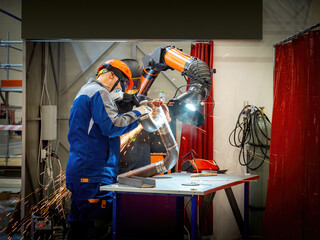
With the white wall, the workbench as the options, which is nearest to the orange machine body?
the workbench

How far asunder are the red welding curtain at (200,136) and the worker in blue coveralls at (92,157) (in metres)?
2.09

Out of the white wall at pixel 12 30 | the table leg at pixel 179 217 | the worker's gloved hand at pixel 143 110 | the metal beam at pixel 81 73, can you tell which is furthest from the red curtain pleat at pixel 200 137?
the white wall at pixel 12 30

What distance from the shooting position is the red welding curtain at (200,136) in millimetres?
4738

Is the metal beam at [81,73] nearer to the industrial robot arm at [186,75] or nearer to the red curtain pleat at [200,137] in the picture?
the red curtain pleat at [200,137]

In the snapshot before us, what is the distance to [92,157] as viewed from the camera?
2.65 metres

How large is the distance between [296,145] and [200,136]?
1.76 metres

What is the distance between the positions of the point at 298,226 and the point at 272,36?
2946 millimetres

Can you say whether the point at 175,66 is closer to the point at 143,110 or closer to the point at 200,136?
the point at 143,110

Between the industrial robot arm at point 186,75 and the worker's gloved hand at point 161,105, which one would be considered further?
the worker's gloved hand at point 161,105

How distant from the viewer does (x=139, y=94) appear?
344 cm

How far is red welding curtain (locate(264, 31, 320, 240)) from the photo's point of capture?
2838 millimetres

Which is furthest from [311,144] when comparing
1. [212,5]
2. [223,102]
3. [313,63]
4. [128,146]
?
[223,102]

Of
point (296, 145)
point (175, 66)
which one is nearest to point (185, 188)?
point (175, 66)

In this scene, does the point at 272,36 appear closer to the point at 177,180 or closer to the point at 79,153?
the point at 177,180
